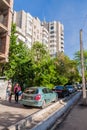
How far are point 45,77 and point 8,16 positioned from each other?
11.4 meters

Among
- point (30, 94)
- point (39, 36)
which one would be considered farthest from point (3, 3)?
point (39, 36)

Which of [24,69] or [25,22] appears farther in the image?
[25,22]

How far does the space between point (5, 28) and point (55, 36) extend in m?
92.6

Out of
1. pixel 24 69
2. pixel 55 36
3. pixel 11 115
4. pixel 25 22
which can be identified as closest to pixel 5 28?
pixel 24 69

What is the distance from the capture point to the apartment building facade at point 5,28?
21.8 metres

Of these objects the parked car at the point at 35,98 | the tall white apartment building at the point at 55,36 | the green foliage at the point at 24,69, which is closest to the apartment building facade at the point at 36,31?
the tall white apartment building at the point at 55,36

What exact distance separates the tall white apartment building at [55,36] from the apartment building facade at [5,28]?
85383 millimetres

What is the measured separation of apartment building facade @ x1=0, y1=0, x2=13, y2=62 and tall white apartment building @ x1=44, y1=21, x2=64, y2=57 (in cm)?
8538

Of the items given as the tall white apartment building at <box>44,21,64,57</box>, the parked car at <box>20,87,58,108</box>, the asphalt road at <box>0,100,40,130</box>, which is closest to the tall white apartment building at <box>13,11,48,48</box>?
the tall white apartment building at <box>44,21,64,57</box>

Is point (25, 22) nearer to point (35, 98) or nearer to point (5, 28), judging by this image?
point (5, 28)

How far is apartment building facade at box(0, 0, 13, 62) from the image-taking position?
71.4 ft

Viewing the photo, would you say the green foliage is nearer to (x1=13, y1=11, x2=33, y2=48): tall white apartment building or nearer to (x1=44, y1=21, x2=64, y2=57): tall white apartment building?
(x1=13, y1=11, x2=33, y2=48): tall white apartment building

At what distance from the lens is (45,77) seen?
2988cm

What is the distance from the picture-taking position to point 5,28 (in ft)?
71.1
